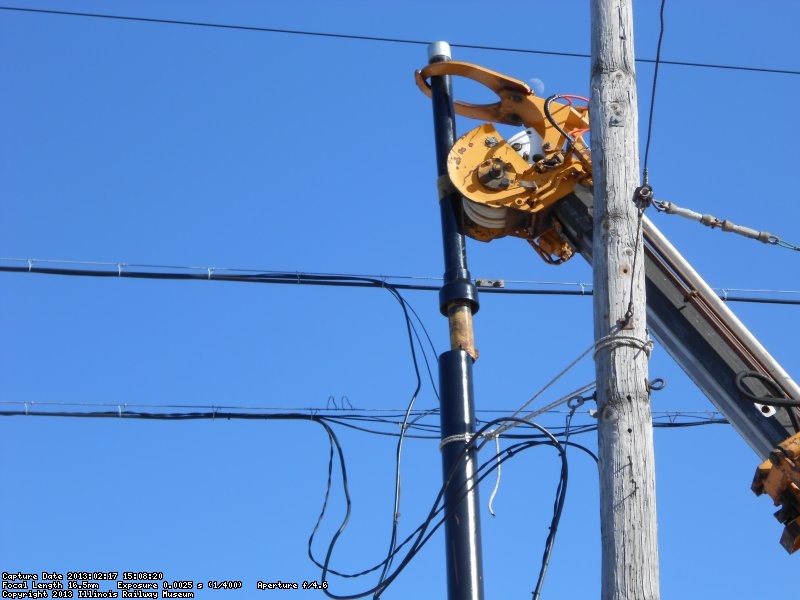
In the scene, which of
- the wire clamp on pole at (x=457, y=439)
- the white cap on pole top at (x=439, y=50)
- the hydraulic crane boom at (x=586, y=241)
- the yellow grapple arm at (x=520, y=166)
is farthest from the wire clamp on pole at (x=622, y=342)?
the white cap on pole top at (x=439, y=50)

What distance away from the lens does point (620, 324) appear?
6.49m

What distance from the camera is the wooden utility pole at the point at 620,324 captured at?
5918 millimetres

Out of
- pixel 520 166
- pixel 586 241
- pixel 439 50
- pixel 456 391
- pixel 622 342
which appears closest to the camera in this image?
pixel 622 342

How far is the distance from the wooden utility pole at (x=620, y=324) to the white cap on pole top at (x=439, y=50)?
1.38 m

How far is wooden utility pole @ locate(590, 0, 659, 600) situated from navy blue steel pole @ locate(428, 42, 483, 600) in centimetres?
106

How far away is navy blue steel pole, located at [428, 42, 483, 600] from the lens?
6.91 metres

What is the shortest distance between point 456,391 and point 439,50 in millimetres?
2481

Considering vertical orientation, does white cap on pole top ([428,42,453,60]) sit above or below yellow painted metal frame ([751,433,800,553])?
above

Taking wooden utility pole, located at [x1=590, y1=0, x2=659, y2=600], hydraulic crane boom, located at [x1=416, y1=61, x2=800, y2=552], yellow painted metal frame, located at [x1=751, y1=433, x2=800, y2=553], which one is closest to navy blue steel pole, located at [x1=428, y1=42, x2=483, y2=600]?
hydraulic crane boom, located at [x1=416, y1=61, x2=800, y2=552]

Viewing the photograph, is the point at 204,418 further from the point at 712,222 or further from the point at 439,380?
the point at 712,222

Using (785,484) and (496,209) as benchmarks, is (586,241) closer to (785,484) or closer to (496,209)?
(496,209)

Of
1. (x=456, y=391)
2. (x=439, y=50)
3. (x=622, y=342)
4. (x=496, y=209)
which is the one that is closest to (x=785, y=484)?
(x=622, y=342)

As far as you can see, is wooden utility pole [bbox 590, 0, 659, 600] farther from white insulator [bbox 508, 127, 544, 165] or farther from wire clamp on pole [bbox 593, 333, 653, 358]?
→ white insulator [bbox 508, 127, 544, 165]

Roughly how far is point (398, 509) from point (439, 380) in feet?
3.09
